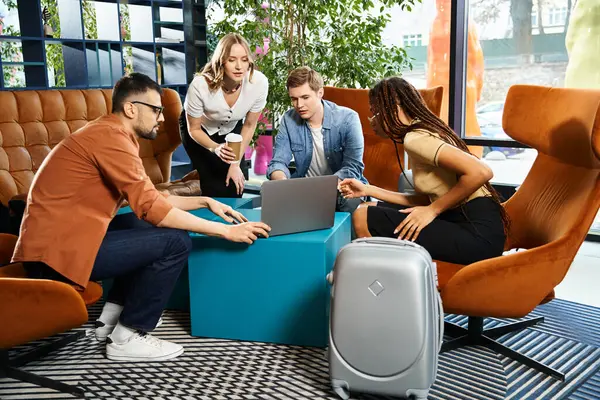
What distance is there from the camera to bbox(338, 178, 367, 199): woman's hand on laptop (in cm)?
270

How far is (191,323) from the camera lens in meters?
2.67

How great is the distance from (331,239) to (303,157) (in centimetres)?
87

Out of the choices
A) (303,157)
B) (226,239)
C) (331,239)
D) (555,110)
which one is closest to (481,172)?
(555,110)

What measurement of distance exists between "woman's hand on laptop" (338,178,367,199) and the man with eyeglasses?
455 mm

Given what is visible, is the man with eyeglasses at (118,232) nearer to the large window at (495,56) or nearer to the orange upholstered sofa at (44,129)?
the orange upholstered sofa at (44,129)

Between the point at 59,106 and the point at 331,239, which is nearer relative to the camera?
the point at 331,239

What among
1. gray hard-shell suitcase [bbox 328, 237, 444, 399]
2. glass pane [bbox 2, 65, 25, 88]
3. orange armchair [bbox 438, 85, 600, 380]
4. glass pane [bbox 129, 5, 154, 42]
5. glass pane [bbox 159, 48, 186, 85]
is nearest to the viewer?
gray hard-shell suitcase [bbox 328, 237, 444, 399]

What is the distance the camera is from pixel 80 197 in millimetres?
2229

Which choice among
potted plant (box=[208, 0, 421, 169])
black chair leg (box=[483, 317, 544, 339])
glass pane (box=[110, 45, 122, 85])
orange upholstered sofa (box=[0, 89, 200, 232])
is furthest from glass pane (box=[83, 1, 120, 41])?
black chair leg (box=[483, 317, 544, 339])

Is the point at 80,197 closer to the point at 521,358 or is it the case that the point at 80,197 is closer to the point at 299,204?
the point at 299,204

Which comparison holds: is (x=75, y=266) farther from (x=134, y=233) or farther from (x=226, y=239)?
(x=226, y=239)

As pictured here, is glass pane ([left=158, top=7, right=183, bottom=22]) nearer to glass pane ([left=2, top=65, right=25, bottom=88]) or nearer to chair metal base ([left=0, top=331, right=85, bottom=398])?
glass pane ([left=2, top=65, right=25, bottom=88])

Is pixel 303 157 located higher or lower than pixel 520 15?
lower

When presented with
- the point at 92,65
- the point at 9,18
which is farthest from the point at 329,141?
the point at 9,18
